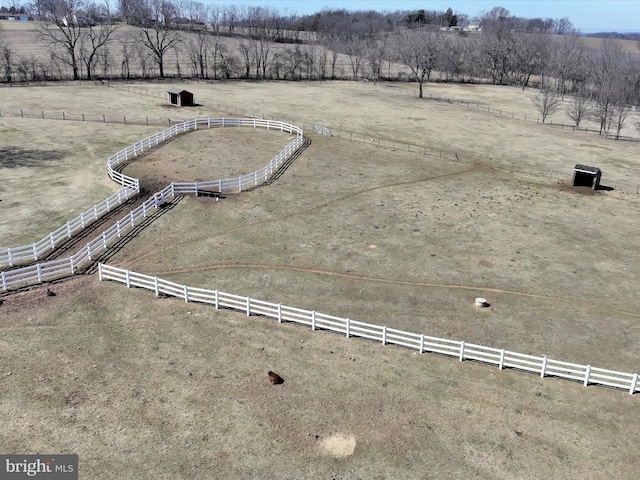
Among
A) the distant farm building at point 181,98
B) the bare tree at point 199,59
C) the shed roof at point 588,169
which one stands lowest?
the shed roof at point 588,169

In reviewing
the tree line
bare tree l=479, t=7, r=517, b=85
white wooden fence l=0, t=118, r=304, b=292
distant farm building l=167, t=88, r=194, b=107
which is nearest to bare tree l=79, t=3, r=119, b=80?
the tree line

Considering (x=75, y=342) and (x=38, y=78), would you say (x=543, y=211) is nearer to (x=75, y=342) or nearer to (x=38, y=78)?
(x=75, y=342)

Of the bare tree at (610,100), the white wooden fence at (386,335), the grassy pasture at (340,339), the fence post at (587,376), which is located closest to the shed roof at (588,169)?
the grassy pasture at (340,339)

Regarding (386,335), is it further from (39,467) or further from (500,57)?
(500,57)

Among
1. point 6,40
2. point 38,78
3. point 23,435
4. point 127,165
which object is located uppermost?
point 6,40

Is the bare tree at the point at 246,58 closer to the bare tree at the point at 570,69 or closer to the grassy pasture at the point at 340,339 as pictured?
the bare tree at the point at 570,69

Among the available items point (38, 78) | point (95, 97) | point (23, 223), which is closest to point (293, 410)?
point (23, 223)
